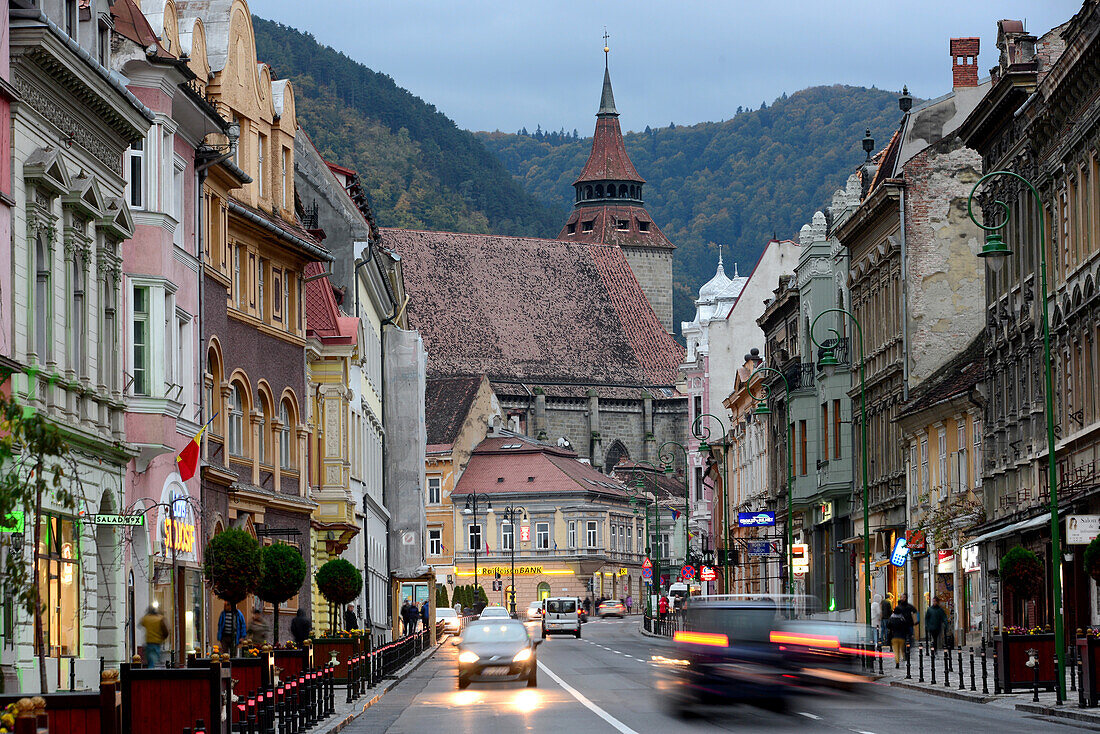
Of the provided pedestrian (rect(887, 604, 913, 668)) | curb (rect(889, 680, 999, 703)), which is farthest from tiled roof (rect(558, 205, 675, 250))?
curb (rect(889, 680, 999, 703))

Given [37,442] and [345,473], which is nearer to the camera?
[37,442]

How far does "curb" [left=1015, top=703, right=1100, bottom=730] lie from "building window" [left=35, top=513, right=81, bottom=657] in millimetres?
13052

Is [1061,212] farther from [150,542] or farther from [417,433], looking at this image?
[417,433]

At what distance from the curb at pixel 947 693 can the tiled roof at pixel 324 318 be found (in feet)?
67.1

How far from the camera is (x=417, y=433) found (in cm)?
7775

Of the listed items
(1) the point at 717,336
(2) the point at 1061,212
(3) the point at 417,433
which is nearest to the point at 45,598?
(2) the point at 1061,212

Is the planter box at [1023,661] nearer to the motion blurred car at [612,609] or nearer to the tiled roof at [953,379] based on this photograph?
the tiled roof at [953,379]

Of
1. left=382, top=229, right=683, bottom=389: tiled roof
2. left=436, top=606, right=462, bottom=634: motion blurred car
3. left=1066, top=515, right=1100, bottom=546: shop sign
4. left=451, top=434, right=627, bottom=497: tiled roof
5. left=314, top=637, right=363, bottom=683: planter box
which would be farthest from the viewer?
left=382, top=229, right=683, bottom=389: tiled roof

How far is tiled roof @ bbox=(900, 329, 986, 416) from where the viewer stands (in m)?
49.8

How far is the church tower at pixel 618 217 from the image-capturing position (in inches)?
6663

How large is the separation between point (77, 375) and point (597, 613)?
108401 millimetres

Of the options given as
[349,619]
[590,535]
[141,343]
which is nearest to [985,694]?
[141,343]

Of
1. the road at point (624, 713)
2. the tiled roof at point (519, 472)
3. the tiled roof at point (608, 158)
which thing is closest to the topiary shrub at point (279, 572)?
the road at point (624, 713)

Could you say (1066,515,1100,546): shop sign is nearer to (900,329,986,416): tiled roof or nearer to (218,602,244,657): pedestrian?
(218,602,244,657): pedestrian
